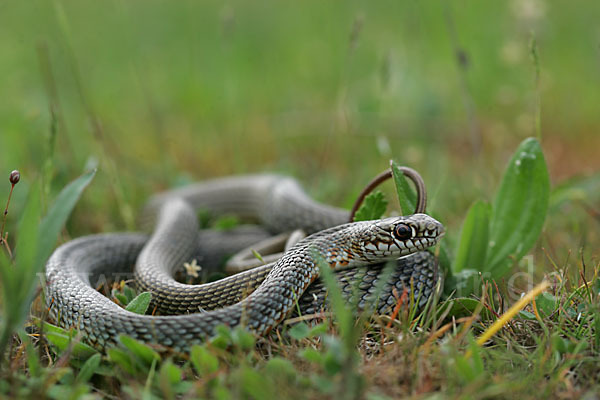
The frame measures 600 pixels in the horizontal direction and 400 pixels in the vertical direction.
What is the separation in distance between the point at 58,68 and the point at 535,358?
10453 mm

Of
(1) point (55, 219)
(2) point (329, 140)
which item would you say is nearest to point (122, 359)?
(1) point (55, 219)

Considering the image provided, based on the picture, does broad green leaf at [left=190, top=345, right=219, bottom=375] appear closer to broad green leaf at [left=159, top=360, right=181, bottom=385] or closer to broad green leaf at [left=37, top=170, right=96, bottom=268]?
broad green leaf at [left=159, top=360, right=181, bottom=385]

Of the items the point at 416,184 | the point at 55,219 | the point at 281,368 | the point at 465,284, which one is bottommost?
the point at 465,284

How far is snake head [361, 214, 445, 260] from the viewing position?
387cm

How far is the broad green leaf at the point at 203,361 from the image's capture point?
3.09m

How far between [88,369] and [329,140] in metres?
4.02

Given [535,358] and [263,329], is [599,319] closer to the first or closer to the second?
[535,358]

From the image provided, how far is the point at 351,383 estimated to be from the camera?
2740 millimetres

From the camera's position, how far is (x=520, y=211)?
4.43m

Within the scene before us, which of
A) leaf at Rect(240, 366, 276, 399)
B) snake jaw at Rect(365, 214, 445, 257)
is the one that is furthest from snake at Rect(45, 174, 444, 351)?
leaf at Rect(240, 366, 276, 399)

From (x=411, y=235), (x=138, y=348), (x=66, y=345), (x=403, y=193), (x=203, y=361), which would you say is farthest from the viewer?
(x=403, y=193)

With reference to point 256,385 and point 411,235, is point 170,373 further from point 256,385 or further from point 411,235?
point 411,235

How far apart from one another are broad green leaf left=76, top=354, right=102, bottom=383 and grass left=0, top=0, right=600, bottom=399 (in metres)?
0.01

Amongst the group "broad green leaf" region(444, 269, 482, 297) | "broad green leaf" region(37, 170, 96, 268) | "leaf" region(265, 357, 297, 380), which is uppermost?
"broad green leaf" region(37, 170, 96, 268)
